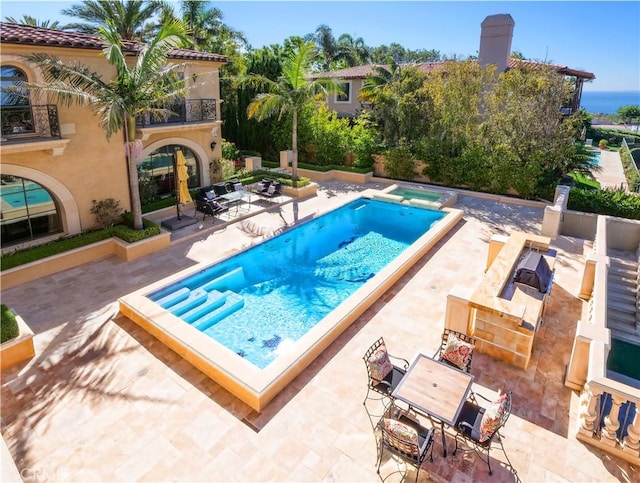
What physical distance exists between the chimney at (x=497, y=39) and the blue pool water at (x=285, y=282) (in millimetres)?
12585

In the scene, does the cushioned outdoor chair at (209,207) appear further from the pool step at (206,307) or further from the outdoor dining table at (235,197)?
the pool step at (206,307)

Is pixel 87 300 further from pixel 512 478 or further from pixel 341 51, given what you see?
pixel 341 51

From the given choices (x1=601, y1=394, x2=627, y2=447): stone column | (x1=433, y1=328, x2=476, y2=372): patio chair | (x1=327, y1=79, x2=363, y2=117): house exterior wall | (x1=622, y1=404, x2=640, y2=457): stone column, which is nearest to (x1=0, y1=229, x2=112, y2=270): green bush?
(x1=433, y1=328, x2=476, y2=372): patio chair

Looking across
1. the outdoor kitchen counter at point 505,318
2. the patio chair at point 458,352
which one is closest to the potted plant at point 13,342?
the patio chair at point 458,352

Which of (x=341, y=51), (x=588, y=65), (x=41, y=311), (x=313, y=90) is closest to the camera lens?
(x=41, y=311)

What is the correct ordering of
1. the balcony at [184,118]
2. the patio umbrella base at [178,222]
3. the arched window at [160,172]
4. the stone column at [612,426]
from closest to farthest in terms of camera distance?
the stone column at [612,426]
the patio umbrella base at [178,222]
the balcony at [184,118]
the arched window at [160,172]

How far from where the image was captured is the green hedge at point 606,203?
17.0 meters

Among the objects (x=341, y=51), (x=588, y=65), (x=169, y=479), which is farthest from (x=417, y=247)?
(x=341, y=51)

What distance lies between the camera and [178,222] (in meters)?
16.4

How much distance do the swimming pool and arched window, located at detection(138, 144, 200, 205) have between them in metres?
6.84

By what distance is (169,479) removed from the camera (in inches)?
244

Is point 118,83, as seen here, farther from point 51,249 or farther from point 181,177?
point 51,249

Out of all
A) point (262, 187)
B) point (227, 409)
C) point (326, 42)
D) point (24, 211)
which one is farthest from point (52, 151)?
point (326, 42)

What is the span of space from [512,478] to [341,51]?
217ft
